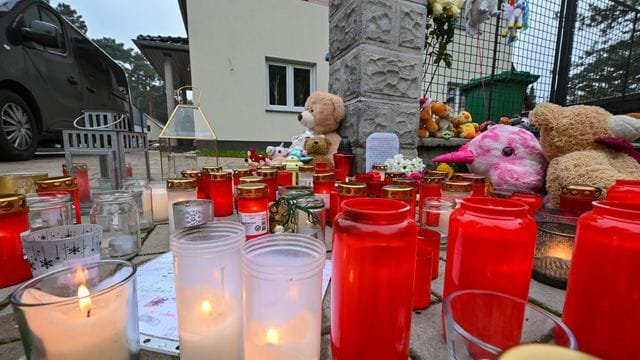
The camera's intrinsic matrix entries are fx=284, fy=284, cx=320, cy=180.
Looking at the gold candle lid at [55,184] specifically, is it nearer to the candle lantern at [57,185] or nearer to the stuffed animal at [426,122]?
the candle lantern at [57,185]

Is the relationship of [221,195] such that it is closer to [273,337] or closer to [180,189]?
[180,189]

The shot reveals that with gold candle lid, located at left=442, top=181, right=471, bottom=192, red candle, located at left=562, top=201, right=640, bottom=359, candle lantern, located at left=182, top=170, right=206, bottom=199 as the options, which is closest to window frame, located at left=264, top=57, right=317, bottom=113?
candle lantern, located at left=182, top=170, right=206, bottom=199

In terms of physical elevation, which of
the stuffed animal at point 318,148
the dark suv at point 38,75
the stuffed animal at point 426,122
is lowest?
the stuffed animal at point 318,148

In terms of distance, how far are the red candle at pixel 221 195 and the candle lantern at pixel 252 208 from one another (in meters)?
0.46

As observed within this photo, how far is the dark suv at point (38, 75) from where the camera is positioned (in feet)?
9.39

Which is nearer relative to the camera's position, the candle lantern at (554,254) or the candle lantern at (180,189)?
the candle lantern at (554,254)

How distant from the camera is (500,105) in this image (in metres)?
3.40

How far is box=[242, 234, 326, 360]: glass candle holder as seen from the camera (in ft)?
A: 1.38

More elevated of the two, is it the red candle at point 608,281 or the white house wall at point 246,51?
the white house wall at point 246,51

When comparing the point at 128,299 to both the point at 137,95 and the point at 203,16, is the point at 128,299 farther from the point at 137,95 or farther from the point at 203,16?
the point at 137,95

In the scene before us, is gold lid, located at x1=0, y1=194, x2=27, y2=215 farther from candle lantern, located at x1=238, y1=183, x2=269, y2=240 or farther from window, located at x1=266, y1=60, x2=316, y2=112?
window, located at x1=266, y1=60, x2=316, y2=112

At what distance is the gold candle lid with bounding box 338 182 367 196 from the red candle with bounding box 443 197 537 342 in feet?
1.21

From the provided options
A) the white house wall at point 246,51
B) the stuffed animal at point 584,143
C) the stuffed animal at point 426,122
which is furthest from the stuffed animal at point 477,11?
the white house wall at point 246,51

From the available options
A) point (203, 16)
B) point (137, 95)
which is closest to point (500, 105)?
point (203, 16)
